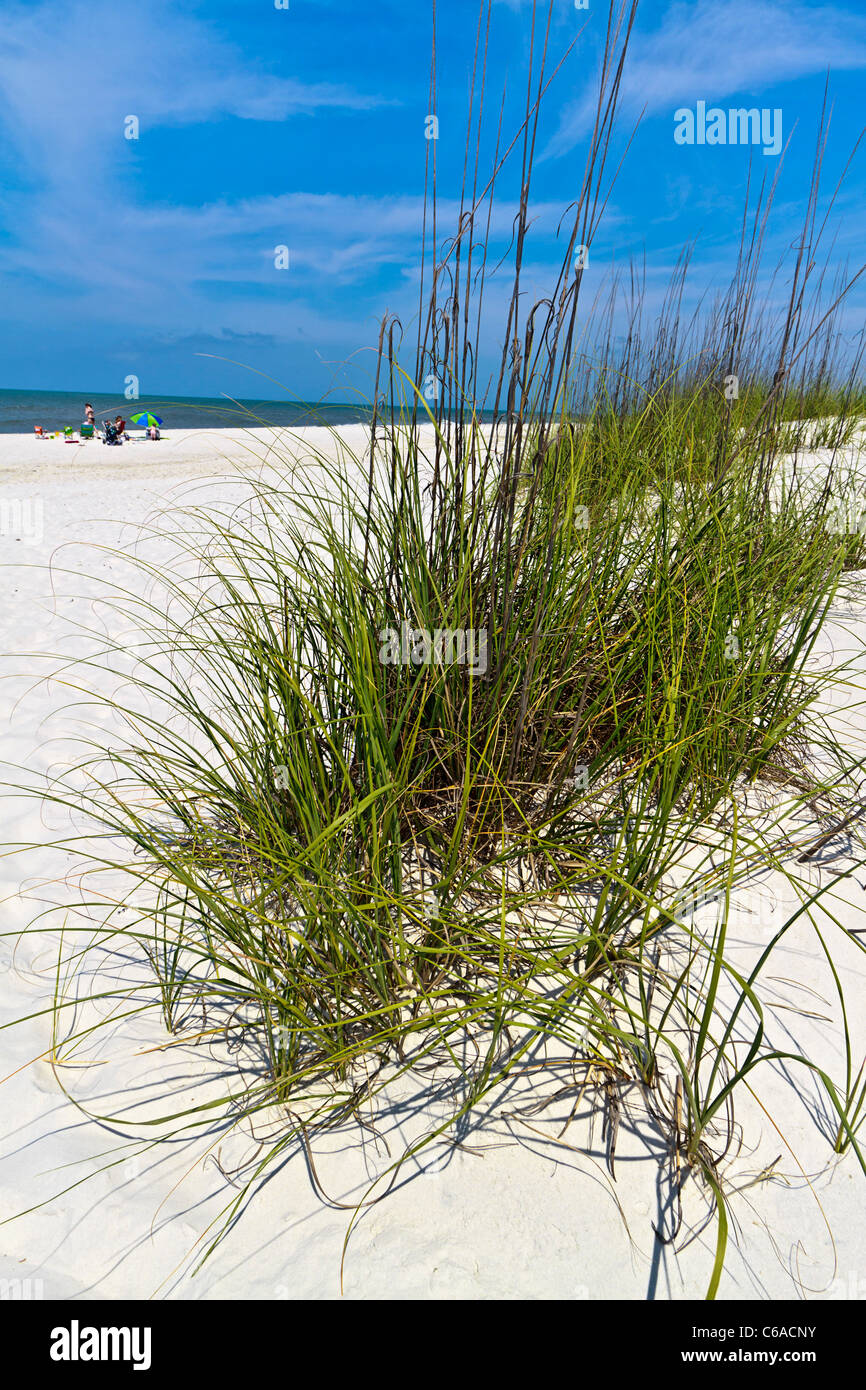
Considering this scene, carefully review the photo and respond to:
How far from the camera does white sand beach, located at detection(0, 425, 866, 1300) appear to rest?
858 millimetres

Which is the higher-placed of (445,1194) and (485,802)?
(485,802)

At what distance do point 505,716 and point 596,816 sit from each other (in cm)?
28

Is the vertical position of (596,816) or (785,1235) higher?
Result: (596,816)

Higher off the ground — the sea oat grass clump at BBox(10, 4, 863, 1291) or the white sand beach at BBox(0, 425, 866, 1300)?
the sea oat grass clump at BBox(10, 4, 863, 1291)

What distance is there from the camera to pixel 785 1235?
87 centimetres

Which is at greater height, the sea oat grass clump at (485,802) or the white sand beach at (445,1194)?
the sea oat grass clump at (485,802)

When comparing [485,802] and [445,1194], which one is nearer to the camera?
[445,1194]

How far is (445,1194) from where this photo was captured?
941 mm

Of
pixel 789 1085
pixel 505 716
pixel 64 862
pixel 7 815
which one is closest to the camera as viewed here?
pixel 789 1085

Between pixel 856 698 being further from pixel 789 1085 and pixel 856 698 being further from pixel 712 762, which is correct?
pixel 789 1085

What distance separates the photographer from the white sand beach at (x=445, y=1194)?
86 centimetres

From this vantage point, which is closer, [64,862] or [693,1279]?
[693,1279]
